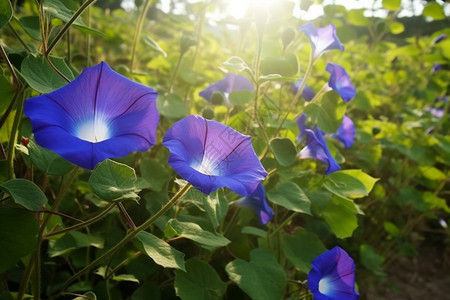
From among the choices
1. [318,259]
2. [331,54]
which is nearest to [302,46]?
[331,54]

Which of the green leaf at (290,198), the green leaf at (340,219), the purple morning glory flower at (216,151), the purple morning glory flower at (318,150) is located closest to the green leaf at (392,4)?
the purple morning glory flower at (318,150)

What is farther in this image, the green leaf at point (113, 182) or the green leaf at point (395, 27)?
the green leaf at point (395, 27)

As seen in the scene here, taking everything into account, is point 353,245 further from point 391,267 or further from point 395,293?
point 391,267

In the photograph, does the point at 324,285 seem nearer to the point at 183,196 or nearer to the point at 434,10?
the point at 183,196

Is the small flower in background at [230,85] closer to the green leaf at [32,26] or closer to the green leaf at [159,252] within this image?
the green leaf at [32,26]

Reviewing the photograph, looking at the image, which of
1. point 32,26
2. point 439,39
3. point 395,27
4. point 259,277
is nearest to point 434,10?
point 395,27

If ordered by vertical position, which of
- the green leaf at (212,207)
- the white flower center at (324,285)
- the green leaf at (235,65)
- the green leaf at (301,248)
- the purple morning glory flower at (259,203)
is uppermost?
the green leaf at (235,65)

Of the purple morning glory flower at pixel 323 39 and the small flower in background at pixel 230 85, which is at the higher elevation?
the purple morning glory flower at pixel 323 39
